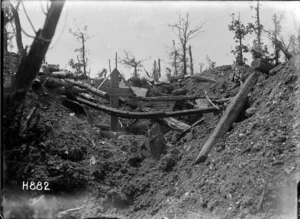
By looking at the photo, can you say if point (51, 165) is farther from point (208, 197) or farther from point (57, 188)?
point (208, 197)

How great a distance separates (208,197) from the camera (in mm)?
4121

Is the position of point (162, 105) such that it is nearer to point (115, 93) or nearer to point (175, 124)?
point (175, 124)

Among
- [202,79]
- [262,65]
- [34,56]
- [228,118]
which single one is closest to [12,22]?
[34,56]

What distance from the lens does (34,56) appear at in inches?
144

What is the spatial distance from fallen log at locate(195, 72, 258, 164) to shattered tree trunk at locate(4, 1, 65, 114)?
2.21 metres

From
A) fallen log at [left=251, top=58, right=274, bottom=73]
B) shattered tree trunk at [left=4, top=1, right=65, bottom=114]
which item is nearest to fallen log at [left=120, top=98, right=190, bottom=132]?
fallen log at [left=251, top=58, right=274, bottom=73]

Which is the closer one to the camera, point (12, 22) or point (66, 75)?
point (12, 22)

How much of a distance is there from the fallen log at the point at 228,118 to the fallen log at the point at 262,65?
0.80ft

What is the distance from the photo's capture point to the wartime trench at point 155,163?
373cm

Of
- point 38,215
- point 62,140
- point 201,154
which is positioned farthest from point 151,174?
point 38,215

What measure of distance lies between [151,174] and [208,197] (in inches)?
37.0

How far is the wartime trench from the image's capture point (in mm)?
3732

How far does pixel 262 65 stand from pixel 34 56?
379cm

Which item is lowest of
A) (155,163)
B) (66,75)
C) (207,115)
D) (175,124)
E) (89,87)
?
(155,163)
